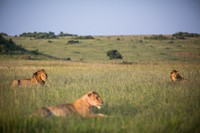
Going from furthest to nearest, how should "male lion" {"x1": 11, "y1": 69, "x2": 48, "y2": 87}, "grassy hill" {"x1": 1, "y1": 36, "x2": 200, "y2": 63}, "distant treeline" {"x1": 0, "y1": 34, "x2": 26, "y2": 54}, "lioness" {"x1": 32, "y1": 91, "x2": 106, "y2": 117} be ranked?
"grassy hill" {"x1": 1, "y1": 36, "x2": 200, "y2": 63} → "distant treeline" {"x1": 0, "y1": 34, "x2": 26, "y2": 54} → "male lion" {"x1": 11, "y1": 69, "x2": 48, "y2": 87} → "lioness" {"x1": 32, "y1": 91, "x2": 106, "y2": 117}

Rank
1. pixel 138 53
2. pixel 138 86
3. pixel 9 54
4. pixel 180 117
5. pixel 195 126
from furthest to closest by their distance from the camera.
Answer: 1. pixel 138 53
2. pixel 9 54
3. pixel 138 86
4. pixel 180 117
5. pixel 195 126

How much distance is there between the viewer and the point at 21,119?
23.2ft

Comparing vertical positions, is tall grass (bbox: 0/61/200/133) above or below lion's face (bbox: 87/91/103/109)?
below

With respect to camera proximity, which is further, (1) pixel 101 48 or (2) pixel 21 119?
(1) pixel 101 48

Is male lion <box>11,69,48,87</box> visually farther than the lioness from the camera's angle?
Yes

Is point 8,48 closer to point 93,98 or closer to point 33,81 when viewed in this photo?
point 33,81

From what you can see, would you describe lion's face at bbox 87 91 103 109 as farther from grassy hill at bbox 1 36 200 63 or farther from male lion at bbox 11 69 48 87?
grassy hill at bbox 1 36 200 63

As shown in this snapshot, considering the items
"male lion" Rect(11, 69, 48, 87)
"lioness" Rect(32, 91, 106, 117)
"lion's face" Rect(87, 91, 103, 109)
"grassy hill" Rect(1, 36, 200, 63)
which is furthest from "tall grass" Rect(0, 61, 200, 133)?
"grassy hill" Rect(1, 36, 200, 63)

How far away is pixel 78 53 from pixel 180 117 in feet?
126

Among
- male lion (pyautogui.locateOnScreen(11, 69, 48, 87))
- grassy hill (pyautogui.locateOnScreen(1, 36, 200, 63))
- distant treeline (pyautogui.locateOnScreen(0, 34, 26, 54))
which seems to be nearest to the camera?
male lion (pyautogui.locateOnScreen(11, 69, 48, 87))

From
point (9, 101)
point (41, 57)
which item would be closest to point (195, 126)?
point (9, 101)

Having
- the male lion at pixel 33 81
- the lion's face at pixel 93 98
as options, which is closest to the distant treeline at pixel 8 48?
the male lion at pixel 33 81

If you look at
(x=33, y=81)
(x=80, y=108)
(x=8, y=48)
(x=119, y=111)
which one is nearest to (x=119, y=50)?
(x=8, y=48)

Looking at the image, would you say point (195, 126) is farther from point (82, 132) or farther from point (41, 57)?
point (41, 57)
